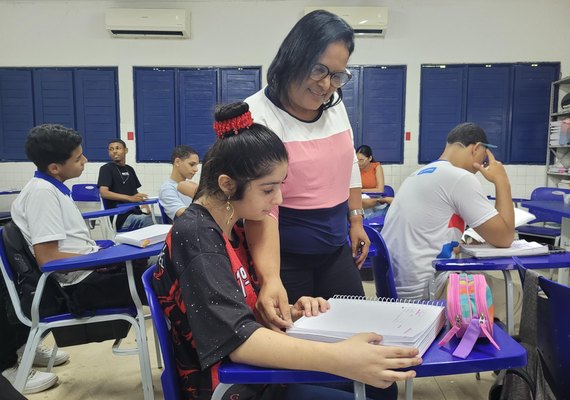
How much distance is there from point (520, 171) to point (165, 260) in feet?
17.7

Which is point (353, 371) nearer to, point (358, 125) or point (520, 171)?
point (358, 125)

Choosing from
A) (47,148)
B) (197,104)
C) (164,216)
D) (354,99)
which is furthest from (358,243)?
(197,104)

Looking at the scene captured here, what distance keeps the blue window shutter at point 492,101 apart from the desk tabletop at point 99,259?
183 inches

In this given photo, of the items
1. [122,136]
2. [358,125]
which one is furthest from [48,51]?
[358,125]

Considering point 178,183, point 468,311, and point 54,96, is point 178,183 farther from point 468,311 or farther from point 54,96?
point 54,96

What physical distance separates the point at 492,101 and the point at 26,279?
519cm

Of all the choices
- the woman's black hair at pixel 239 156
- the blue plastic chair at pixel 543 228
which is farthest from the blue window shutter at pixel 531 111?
the woman's black hair at pixel 239 156

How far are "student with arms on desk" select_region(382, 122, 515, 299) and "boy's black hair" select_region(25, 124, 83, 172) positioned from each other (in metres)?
1.48

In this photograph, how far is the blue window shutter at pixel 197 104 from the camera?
17.8 ft

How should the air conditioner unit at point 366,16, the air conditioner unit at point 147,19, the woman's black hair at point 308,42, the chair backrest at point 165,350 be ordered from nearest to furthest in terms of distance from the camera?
1. the chair backrest at point 165,350
2. the woman's black hair at point 308,42
3. the air conditioner unit at point 366,16
4. the air conditioner unit at point 147,19

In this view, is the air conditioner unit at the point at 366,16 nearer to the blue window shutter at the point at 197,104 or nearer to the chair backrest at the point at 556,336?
the blue window shutter at the point at 197,104

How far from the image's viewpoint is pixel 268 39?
5379mm

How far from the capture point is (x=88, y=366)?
2354 mm

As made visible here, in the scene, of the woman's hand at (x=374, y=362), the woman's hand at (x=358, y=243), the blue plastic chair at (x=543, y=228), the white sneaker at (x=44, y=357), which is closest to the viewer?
the woman's hand at (x=374, y=362)
